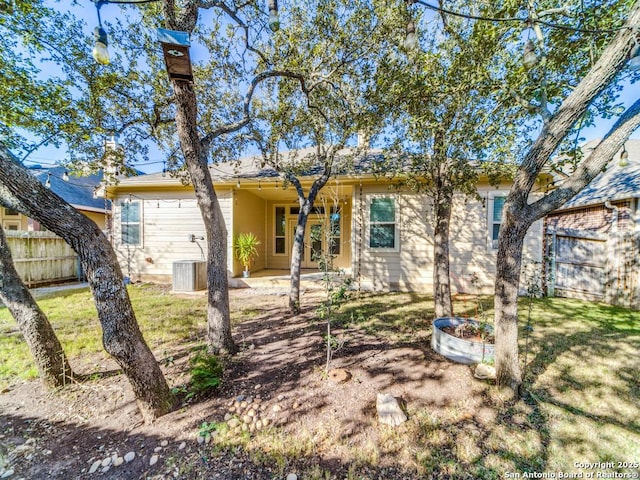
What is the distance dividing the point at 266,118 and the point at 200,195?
297 centimetres

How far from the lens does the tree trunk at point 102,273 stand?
1.83m

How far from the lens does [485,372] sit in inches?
109

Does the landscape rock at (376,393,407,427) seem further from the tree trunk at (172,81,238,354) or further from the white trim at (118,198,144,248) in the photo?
the white trim at (118,198,144,248)

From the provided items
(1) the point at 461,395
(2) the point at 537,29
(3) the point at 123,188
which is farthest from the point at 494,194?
(3) the point at 123,188

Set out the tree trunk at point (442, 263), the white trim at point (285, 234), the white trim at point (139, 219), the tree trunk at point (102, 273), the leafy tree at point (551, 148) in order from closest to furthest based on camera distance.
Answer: the tree trunk at point (102, 273)
the leafy tree at point (551, 148)
the tree trunk at point (442, 263)
the white trim at point (139, 219)
the white trim at point (285, 234)

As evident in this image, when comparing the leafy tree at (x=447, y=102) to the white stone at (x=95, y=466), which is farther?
the leafy tree at (x=447, y=102)

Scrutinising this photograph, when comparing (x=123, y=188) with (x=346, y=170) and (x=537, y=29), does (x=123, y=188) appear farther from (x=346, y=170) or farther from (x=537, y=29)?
(x=537, y=29)

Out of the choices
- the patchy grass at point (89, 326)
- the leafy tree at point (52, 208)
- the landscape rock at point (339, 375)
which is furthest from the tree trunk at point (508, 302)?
the patchy grass at point (89, 326)

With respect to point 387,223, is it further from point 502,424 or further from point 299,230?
point 502,424

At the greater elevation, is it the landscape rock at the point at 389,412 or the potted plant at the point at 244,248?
the potted plant at the point at 244,248

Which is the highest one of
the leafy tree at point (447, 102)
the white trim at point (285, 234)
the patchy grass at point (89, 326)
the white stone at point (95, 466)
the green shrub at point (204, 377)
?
the leafy tree at point (447, 102)

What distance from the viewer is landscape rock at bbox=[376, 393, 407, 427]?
7.13 ft

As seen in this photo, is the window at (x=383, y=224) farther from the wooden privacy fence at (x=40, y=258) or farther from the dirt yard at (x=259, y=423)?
the wooden privacy fence at (x=40, y=258)

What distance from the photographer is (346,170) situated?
21.6 ft
